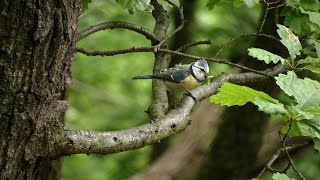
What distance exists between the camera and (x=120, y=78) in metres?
7.56

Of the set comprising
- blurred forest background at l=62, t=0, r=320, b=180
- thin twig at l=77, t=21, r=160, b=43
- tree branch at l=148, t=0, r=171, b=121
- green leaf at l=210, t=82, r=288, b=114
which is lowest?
blurred forest background at l=62, t=0, r=320, b=180

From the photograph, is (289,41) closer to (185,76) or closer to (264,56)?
(264,56)

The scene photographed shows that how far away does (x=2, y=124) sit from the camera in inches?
63.6

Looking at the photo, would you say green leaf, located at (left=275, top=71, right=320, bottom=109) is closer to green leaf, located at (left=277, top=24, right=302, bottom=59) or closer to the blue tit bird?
green leaf, located at (left=277, top=24, right=302, bottom=59)

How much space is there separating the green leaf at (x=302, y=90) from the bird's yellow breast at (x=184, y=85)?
4.28 ft

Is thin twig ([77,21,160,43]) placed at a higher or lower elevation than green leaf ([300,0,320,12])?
lower

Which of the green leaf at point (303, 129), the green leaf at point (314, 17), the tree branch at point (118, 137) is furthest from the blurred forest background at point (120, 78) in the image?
the green leaf at point (303, 129)

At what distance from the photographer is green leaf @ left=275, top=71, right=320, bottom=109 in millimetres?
1642

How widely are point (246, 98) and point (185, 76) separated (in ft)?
4.84

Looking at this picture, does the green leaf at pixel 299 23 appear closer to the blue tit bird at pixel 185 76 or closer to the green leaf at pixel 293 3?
the green leaf at pixel 293 3

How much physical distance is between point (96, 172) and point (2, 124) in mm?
5405

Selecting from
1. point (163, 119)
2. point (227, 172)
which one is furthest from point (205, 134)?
point (163, 119)

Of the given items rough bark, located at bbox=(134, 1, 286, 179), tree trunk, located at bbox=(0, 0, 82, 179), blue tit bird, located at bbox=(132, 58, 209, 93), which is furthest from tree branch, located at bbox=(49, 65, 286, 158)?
rough bark, located at bbox=(134, 1, 286, 179)

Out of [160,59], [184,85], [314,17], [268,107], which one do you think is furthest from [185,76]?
[268,107]
